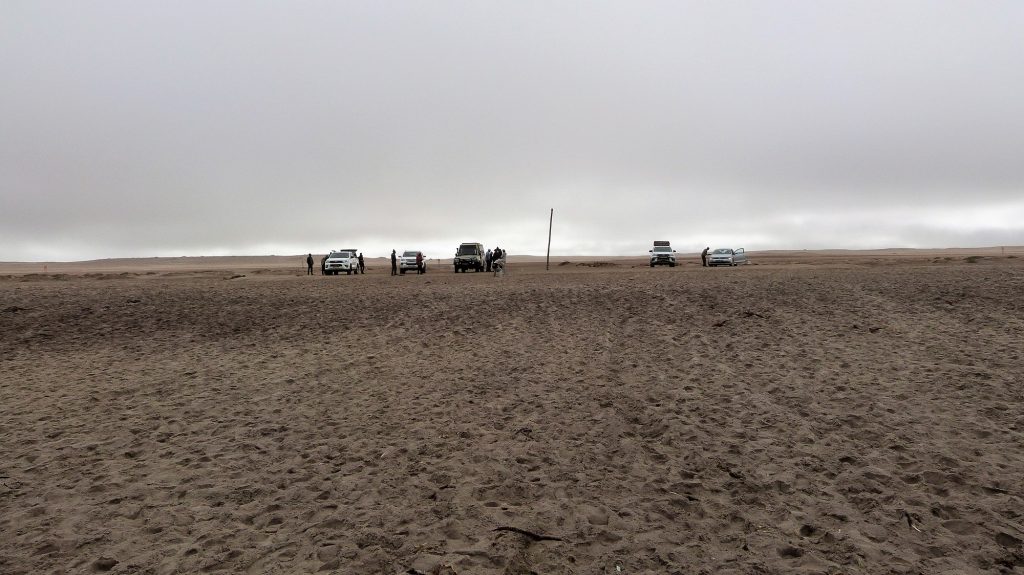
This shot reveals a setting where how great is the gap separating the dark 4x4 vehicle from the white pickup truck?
889 cm

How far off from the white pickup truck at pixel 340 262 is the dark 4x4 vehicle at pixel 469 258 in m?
8.89

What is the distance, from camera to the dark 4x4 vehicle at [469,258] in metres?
42.5

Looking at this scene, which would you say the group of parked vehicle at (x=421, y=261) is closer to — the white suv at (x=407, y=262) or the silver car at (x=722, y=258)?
the white suv at (x=407, y=262)

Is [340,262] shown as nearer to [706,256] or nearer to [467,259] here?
[467,259]

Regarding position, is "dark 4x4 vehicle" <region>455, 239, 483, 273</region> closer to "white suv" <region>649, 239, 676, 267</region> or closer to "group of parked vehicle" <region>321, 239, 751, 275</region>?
"group of parked vehicle" <region>321, 239, 751, 275</region>

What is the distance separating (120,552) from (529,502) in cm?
348

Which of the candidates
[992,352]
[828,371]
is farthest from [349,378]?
[992,352]

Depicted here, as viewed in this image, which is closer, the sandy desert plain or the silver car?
the sandy desert plain

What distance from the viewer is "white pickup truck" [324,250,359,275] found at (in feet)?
142

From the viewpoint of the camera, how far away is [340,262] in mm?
43500

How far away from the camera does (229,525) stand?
197 inches

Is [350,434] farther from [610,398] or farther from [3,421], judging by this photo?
[3,421]

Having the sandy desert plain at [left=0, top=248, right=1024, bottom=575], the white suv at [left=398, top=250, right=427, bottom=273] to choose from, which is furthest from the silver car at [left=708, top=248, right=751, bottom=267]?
the sandy desert plain at [left=0, top=248, right=1024, bottom=575]

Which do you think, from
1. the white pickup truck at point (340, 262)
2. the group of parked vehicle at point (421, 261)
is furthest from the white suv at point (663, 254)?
the white pickup truck at point (340, 262)
